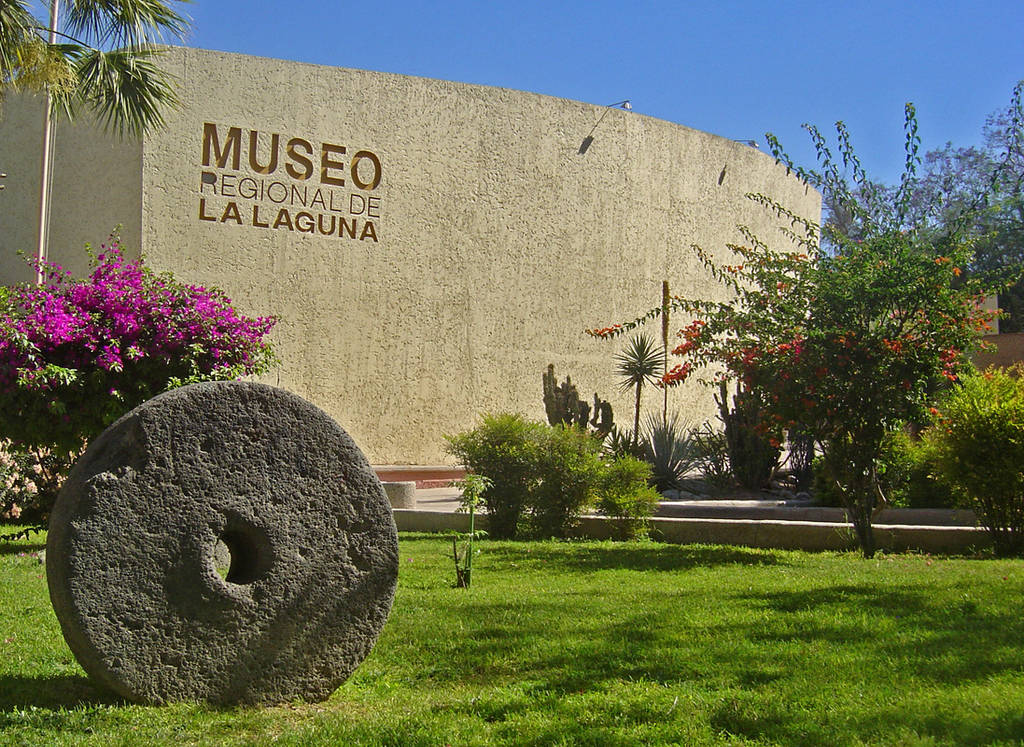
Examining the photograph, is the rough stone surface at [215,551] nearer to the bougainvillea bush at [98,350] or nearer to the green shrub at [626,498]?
the bougainvillea bush at [98,350]

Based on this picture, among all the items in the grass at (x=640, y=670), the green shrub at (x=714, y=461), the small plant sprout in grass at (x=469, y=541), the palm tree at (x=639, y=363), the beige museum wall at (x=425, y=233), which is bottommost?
the grass at (x=640, y=670)

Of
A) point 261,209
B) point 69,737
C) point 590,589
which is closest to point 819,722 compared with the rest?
point 69,737

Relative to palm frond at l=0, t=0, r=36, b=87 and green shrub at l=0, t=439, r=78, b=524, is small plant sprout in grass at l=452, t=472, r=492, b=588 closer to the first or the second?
green shrub at l=0, t=439, r=78, b=524

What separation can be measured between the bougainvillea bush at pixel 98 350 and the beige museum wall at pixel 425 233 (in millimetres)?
7440

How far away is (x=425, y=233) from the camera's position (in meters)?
18.6

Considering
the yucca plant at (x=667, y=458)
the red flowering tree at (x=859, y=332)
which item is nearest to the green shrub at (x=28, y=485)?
the red flowering tree at (x=859, y=332)

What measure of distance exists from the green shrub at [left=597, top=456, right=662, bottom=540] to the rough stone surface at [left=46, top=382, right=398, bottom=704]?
634cm

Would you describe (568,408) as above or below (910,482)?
above

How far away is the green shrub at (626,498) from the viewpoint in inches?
423

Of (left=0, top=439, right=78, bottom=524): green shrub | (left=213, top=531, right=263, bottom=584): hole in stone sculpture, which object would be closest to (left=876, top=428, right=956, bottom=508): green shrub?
(left=213, top=531, right=263, bottom=584): hole in stone sculpture

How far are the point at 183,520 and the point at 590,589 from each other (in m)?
3.79

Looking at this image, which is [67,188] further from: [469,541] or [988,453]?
[988,453]

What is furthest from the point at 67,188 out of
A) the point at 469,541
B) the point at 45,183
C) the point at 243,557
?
the point at 243,557

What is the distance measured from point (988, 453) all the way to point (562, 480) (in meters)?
4.16
